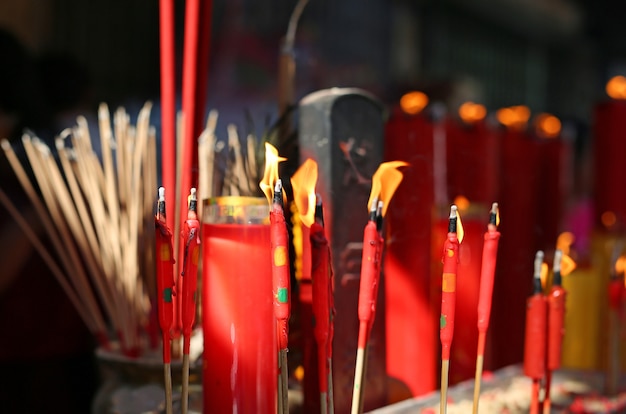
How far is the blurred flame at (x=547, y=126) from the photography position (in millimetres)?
1525

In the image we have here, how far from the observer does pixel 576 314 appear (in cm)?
144

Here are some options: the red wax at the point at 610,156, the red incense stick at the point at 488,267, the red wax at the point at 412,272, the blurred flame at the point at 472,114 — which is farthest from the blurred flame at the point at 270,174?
the red wax at the point at 610,156

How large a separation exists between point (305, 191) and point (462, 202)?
516 mm

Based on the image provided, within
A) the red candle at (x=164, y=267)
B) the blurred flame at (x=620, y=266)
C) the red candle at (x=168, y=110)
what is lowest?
the blurred flame at (x=620, y=266)

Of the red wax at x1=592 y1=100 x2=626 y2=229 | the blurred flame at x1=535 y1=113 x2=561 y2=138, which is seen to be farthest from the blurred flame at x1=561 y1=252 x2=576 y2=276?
the red wax at x1=592 y1=100 x2=626 y2=229

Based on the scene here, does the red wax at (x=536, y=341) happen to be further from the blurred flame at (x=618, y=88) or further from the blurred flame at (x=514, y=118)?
the blurred flame at (x=618, y=88)

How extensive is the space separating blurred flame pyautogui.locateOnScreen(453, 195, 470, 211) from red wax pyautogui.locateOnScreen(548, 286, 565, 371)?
36 centimetres

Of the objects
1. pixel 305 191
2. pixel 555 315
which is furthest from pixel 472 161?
pixel 305 191

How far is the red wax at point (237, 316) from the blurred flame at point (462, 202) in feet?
1.85

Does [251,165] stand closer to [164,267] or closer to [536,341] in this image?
[164,267]

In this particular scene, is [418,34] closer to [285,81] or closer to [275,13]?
[275,13]

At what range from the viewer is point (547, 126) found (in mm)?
1564

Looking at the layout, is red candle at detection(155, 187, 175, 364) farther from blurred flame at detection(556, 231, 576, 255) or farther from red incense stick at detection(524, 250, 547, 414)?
blurred flame at detection(556, 231, 576, 255)

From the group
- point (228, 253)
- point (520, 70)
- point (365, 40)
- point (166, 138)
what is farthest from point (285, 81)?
point (520, 70)
